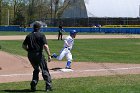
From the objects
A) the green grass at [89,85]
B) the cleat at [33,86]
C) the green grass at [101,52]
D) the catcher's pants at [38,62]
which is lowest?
the green grass at [101,52]

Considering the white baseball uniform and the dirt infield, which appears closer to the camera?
the dirt infield

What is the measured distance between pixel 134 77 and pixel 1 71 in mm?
5027

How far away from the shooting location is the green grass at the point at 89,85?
1124 cm

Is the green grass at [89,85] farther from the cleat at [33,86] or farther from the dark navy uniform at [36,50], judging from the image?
the dark navy uniform at [36,50]

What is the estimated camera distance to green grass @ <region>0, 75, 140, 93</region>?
36.9ft

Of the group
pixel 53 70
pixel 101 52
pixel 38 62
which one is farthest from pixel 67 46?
pixel 101 52

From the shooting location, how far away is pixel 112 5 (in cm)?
8819

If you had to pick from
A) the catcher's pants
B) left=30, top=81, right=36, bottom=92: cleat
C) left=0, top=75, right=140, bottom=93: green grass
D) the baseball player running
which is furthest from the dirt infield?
the catcher's pants

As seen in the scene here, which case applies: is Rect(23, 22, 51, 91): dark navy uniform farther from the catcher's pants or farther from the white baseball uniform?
the white baseball uniform

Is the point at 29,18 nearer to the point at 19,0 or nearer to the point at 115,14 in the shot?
the point at 19,0

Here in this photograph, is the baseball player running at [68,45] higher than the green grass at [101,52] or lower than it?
higher

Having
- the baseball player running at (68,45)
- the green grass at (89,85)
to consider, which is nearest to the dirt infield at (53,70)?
the baseball player running at (68,45)

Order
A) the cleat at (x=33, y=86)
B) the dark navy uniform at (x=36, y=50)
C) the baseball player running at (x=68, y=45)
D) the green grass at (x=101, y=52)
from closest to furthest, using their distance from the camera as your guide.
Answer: the dark navy uniform at (x=36, y=50)
the cleat at (x=33, y=86)
the baseball player running at (x=68, y=45)
the green grass at (x=101, y=52)

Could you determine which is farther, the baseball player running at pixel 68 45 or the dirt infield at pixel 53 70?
the baseball player running at pixel 68 45
